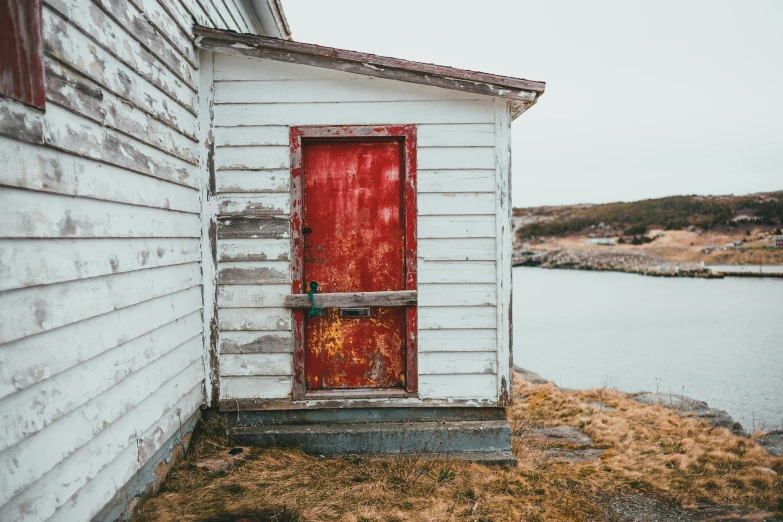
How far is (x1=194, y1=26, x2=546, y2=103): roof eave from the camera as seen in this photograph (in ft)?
13.9

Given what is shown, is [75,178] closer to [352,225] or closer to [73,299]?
[73,299]

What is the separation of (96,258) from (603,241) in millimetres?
42567

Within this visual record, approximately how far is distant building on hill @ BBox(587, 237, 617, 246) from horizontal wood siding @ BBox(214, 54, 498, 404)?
1518 inches

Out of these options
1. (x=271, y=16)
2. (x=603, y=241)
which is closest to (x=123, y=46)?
(x=271, y=16)

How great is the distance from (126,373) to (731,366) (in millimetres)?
10843

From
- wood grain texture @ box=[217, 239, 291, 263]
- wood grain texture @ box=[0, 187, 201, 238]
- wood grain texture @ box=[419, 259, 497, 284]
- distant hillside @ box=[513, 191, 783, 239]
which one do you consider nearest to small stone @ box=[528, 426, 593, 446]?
wood grain texture @ box=[419, 259, 497, 284]

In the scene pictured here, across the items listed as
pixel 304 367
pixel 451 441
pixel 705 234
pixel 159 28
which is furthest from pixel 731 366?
pixel 705 234

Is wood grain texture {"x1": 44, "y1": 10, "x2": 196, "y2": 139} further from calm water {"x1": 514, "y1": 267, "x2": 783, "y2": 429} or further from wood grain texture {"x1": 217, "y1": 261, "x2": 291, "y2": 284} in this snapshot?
calm water {"x1": 514, "y1": 267, "x2": 783, "y2": 429}

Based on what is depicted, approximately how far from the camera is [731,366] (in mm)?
10180

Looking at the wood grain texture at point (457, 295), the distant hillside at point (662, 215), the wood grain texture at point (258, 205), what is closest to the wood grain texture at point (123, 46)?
the wood grain texture at point (258, 205)

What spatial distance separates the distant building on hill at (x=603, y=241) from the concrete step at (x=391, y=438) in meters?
38.6

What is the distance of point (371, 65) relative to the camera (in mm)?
4297

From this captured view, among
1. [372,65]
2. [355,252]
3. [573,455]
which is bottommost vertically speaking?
[573,455]

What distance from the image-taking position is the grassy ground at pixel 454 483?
3.50 m
